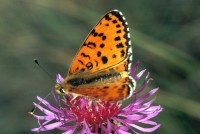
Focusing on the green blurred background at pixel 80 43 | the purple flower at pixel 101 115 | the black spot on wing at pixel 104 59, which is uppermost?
the green blurred background at pixel 80 43

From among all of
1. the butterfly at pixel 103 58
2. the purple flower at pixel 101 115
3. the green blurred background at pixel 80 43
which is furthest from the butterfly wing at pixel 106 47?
the green blurred background at pixel 80 43

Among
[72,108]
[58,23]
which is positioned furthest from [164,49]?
[72,108]

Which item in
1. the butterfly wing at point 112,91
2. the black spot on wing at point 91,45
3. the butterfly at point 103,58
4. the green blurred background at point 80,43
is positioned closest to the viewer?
the butterfly wing at point 112,91

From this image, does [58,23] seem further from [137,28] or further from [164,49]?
[164,49]

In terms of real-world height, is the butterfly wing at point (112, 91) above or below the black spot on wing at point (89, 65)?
below

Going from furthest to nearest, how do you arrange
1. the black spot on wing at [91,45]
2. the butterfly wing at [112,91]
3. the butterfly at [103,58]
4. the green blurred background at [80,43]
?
the green blurred background at [80,43] < the black spot on wing at [91,45] < the butterfly at [103,58] < the butterfly wing at [112,91]

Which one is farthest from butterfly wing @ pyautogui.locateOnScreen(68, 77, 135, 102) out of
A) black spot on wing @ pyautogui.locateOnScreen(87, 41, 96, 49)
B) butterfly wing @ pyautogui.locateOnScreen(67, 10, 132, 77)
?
black spot on wing @ pyautogui.locateOnScreen(87, 41, 96, 49)

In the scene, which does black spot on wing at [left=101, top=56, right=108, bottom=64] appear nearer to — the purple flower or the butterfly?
the butterfly

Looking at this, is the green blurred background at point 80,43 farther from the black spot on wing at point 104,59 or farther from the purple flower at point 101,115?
the black spot on wing at point 104,59
